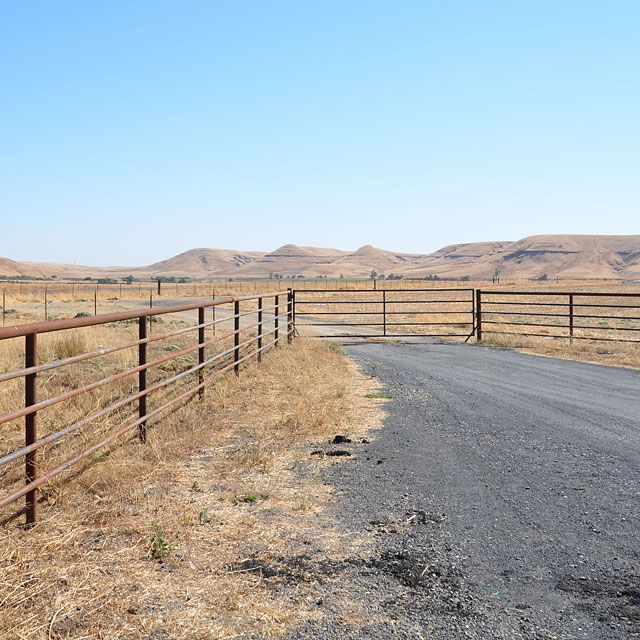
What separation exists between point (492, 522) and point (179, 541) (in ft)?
7.70

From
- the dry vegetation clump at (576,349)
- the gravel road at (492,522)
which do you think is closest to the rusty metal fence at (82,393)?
the gravel road at (492,522)

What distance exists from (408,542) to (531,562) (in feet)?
2.73

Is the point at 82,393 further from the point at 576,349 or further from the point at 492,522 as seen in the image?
the point at 576,349

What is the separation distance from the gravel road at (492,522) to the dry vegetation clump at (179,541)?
13.4 inches

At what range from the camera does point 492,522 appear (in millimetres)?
4578

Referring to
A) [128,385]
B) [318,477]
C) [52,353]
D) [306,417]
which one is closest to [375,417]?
[306,417]

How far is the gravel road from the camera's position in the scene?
10.8ft

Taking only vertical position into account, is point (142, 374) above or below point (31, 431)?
above

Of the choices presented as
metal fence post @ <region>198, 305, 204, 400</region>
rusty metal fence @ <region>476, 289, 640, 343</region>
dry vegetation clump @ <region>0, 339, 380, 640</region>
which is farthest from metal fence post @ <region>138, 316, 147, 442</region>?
rusty metal fence @ <region>476, 289, 640, 343</region>

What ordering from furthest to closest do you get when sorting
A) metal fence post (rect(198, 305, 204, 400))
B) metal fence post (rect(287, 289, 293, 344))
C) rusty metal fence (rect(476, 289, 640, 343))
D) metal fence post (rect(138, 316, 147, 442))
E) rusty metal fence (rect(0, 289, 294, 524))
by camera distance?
rusty metal fence (rect(476, 289, 640, 343))
metal fence post (rect(287, 289, 293, 344))
metal fence post (rect(198, 305, 204, 400))
metal fence post (rect(138, 316, 147, 442))
rusty metal fence (rect(0, 289, 294, 524))

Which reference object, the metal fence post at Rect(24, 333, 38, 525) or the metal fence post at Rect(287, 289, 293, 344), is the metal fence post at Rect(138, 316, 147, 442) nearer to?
the metal fence post at Rect(24, 333, 38, 525)

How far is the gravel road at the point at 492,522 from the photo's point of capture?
10.8 ft

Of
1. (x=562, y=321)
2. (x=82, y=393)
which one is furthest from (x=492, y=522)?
(x=562, y=321)

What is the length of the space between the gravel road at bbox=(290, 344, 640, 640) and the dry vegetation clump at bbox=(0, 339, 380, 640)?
34 centimetres
